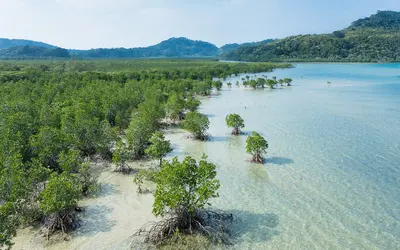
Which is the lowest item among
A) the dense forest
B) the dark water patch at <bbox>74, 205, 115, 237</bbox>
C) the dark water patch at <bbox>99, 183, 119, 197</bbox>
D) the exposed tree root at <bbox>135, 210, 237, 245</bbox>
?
the dark water patch at <bbox>99, 183, 119, 197</bbox>

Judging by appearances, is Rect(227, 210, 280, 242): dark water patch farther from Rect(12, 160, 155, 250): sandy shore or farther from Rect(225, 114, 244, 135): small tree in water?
Rect(225, 114, 244, 135): small tree in water

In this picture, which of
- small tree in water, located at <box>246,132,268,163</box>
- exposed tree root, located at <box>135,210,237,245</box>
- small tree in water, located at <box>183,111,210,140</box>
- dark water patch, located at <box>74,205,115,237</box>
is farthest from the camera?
small tree in water, located at <box>183,111,210,140</box>

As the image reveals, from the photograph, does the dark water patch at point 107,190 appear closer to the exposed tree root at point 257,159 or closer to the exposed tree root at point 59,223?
the exposed tree root at point 59,223

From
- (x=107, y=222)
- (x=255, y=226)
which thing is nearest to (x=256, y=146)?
(x=255, y=226)

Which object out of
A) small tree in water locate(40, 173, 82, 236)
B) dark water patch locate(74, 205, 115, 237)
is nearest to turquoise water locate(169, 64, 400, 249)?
dark water patch locate(74, 205, 115, 237)

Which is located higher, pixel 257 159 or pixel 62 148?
pixel 62 148

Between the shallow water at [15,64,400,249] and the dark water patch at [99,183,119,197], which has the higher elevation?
the shallow water at [15,64,400,249]

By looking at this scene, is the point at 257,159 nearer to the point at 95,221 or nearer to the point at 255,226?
the point at 255,226

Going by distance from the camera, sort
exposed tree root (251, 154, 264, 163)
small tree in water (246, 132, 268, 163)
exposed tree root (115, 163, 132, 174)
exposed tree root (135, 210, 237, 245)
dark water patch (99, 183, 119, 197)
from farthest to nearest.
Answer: exposed tree root (251, 154, 264, 163)
small tree in water (246, 132, 268, 163)
exposed tree root (115, 163, 132, 174)
dark water patch (99, 183, 119, 197)
exposed tree root (135, 210, 237, 245)

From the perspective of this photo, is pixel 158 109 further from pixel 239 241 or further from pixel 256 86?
pixel 256 86
